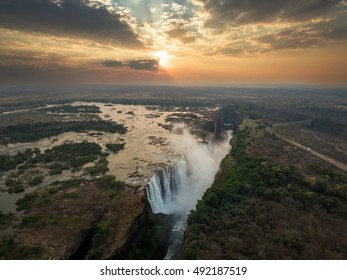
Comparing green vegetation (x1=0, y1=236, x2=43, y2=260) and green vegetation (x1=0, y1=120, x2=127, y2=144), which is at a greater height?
green vegetation (x1=0, y1=236, x2=43, y2=260)

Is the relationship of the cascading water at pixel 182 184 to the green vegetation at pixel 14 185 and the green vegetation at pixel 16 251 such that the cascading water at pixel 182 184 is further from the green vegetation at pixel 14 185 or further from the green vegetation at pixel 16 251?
the green vegetation at pixel 14 185

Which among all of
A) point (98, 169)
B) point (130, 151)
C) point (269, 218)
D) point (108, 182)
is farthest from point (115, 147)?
point (269, 218)

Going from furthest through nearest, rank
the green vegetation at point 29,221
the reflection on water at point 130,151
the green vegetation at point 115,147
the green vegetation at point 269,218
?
the green vegetation at point 115,147
the reflection on water at point 130,151
the green vegetation at point 29,221
the green vegetation at point 269,218

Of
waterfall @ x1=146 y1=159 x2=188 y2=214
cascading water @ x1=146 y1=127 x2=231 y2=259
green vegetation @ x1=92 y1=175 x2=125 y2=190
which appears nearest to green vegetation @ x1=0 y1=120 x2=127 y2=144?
cascading water @ x1=146 y1=127 x2=231 y2=259

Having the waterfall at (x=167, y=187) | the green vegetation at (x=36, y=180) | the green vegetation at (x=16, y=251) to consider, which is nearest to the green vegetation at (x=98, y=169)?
the green vegetation at (x=36, y=180)

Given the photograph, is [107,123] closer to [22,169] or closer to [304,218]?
[22,169]

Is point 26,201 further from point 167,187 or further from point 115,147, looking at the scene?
point 115,147

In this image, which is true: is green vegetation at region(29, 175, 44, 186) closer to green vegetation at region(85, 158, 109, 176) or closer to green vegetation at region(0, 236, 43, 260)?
green vegetation at region(85, 158, 109, 176)
